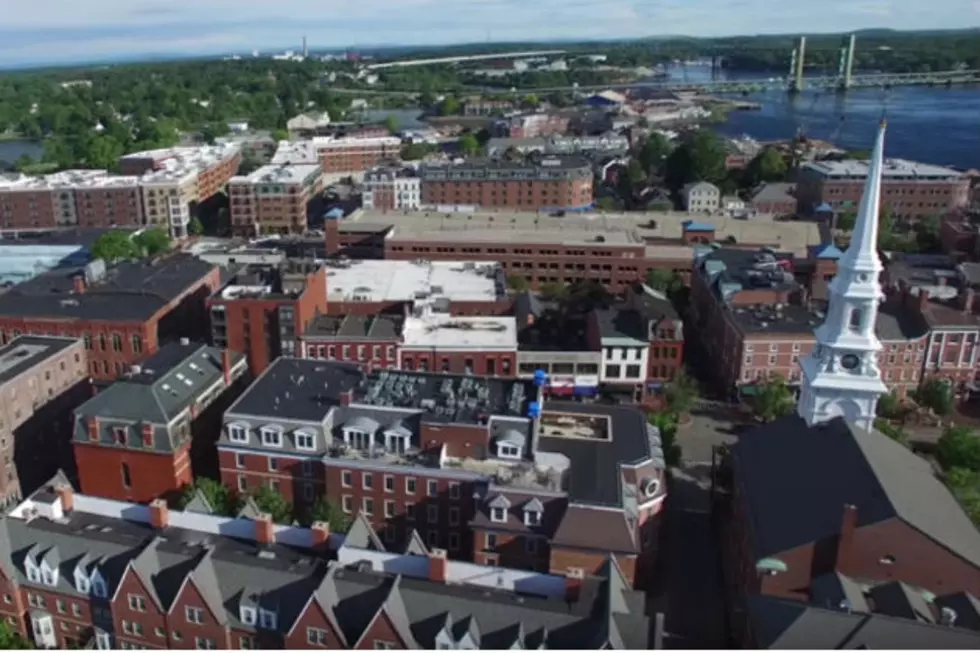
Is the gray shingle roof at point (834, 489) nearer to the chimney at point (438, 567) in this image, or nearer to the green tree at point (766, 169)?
the chimney at point (438, 567)

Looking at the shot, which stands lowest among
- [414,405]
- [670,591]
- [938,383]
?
[670,591]

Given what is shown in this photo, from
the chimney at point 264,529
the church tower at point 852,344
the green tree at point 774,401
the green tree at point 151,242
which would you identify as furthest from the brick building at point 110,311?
the church tower at point 852,344

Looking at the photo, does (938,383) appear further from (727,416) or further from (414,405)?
(414,405)

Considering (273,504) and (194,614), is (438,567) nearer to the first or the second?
(194,614)

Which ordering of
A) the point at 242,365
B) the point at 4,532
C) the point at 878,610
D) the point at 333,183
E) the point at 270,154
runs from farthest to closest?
1. the point at 270,154
2. the point at 333,183
3. the point at 242,365
4. the point at 4,532
5. the point at 878,610

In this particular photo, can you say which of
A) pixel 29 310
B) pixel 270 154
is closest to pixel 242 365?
pixel 29 310

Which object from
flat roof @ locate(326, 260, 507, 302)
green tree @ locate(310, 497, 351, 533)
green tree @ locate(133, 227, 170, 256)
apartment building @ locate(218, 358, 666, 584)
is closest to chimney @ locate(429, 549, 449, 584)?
apartment building @ locate(218, 358, 666, 584)
